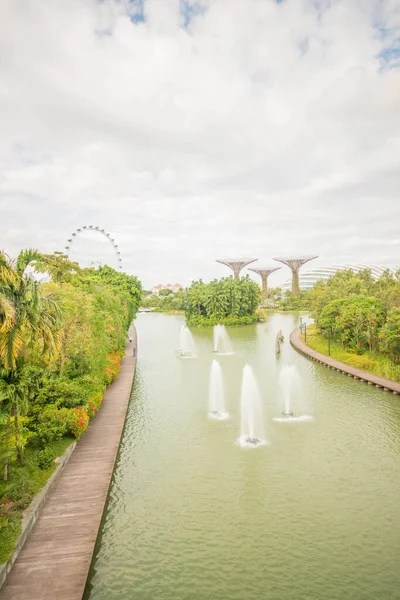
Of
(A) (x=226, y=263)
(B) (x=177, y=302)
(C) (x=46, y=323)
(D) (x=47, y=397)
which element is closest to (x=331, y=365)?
(D) (x=47, y=397)

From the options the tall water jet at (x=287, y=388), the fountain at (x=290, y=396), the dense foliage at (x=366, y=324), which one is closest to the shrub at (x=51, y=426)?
the fountain at (x=290, y=396)

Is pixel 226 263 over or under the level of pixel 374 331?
over

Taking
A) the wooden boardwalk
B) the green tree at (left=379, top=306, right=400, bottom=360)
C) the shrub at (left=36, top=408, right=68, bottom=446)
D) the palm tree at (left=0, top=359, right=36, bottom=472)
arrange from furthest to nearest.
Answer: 1. the green tree at (left=379, top=306, right=400, bottom=360)
2. the shrub at (left=36, top=408, right=68, bottom=446)
3. the palm tree at (left=0, top=359, right=36, bottom=472)
4. the wooden boardwalk

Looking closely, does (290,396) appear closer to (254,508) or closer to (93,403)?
(93,403)

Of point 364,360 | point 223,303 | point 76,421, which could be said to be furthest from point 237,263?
point 76,421

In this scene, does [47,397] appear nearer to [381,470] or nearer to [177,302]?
[381,470]

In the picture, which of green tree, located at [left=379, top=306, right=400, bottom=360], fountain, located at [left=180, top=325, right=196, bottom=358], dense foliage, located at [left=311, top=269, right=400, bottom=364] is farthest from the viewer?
fountain, located at [left=180, top=325, right=196, bottom=358]

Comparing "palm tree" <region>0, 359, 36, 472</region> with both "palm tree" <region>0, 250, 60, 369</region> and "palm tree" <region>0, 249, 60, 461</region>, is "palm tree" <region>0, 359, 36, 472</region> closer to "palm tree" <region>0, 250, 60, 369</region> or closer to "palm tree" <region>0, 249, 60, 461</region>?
"palm tree" <region>0, 249, 60, 461</region>

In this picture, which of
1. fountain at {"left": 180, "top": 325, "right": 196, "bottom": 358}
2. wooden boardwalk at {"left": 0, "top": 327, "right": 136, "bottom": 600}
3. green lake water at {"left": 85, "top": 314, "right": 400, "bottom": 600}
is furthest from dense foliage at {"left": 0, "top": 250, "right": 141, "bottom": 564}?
fountain at {"left": 180, "top": 325, "right": 196, "bottom": 358}
